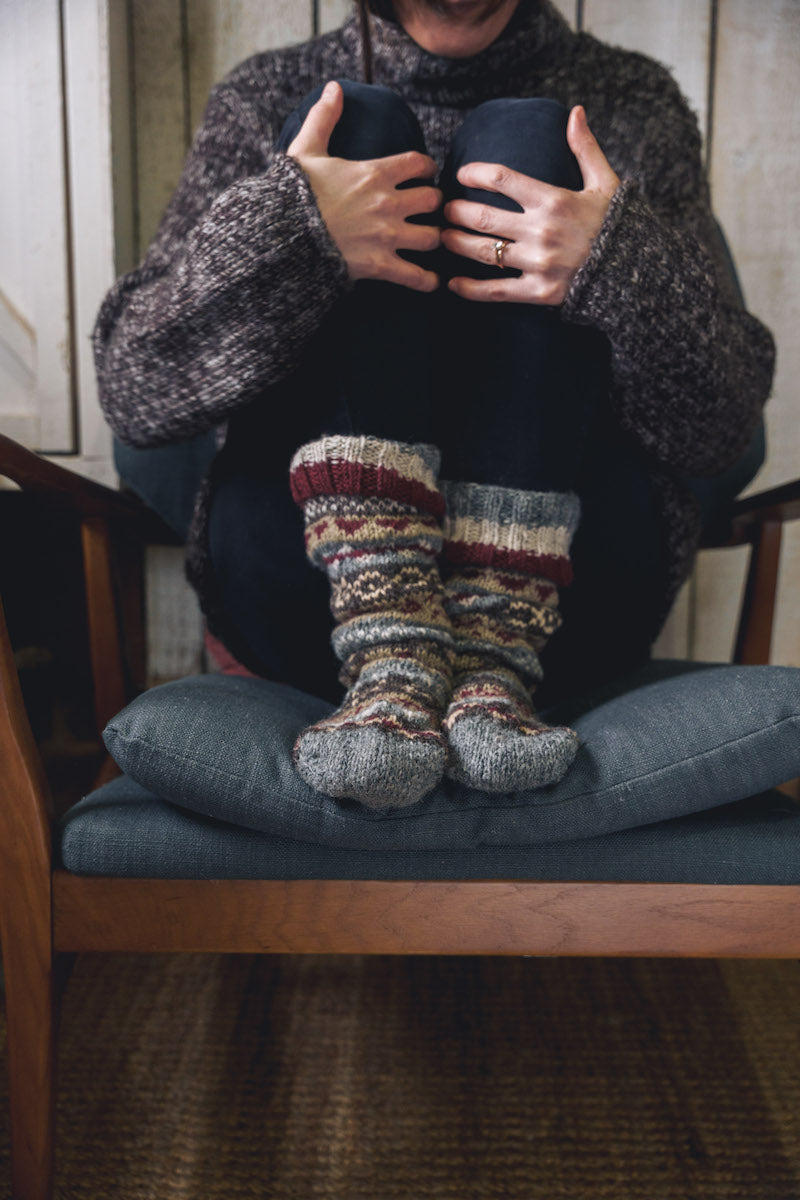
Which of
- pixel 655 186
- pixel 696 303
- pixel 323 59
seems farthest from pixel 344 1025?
pixel 323 59

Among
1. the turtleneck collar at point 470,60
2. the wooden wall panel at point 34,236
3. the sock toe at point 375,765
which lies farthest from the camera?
the wooden wall panel at point 34,236

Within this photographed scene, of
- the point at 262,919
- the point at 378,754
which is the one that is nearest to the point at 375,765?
the point at 378,754

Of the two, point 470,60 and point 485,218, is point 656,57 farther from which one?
point 485,218

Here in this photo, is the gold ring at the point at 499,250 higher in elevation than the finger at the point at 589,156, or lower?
lower

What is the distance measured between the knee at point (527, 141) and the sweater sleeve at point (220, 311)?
0.16 m

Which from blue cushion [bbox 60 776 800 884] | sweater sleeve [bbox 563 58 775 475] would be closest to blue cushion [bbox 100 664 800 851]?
blue cushion [bbox 60 776 800 884]

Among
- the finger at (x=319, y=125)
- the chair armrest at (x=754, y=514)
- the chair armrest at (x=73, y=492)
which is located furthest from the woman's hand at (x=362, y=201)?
the chair armrest at (x=754, y=514)

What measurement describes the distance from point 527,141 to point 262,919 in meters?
0.59

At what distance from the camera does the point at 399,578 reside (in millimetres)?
551

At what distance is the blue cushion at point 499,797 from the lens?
48cm

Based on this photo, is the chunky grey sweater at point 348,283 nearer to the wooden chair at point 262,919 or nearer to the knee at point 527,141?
the knee at point 527,141

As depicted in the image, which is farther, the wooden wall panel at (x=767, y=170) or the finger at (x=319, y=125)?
the wooden wall panel at (x=767, y=170)

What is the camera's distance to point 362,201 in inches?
22.4

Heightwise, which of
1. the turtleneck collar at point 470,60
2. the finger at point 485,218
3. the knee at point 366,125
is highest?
the turtleneck collar at point 470,60
